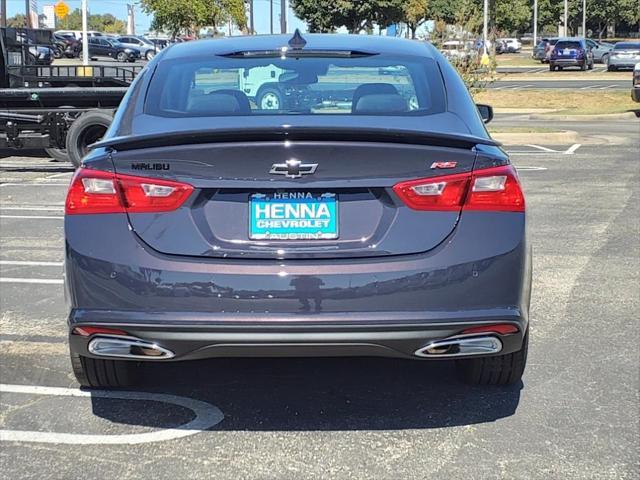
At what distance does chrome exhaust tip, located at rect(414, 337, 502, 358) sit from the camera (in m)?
3.62

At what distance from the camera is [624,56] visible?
151 ft

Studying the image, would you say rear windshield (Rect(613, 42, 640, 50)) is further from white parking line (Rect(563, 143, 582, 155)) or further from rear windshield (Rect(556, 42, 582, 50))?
white parking line (Rect(563, 143, 582, 155))

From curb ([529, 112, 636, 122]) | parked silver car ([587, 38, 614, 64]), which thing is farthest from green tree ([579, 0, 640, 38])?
curb ([529, 112, 636, 122])

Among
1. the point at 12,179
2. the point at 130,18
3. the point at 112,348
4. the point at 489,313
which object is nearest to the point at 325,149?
the point at 489,313

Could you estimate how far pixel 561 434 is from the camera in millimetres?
3963

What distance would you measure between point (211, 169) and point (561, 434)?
6.14 feet

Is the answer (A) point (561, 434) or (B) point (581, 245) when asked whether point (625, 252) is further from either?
(A) point (561, 434)

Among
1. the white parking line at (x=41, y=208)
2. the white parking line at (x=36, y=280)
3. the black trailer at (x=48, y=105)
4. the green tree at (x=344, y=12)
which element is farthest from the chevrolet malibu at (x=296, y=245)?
the green tree at (x=344, y=12)

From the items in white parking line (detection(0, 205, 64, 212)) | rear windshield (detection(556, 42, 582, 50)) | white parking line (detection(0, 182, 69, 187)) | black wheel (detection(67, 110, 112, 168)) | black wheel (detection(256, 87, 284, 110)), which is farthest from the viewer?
rear windshield (detection(556, 42, 582, 50))

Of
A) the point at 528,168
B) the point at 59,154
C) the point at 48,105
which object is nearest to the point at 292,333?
the point at 48,105

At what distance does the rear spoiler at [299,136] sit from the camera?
360 cm

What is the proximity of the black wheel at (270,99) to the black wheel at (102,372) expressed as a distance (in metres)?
1.36

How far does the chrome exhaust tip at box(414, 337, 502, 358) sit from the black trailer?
9.09 metres

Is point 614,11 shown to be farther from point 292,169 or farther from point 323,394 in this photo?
point 292,169
